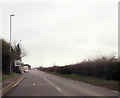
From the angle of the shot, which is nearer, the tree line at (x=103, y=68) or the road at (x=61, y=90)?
the road at (x=61, y=90)

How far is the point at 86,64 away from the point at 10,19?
1657 centimetres

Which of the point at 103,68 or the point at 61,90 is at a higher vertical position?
the point at 103,68

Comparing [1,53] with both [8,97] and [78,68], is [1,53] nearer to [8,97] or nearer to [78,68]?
[78,68]

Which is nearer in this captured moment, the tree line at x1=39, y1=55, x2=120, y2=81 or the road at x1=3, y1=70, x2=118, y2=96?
the road at x1=3, y1=70, x2=118, y2=96

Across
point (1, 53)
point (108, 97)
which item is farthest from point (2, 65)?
point (108, 97)

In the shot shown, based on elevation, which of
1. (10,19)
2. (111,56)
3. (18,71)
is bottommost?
(18,71)

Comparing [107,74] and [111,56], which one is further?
[111,56]

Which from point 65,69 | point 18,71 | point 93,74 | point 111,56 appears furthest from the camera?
point 18,71

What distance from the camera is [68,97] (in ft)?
39.6

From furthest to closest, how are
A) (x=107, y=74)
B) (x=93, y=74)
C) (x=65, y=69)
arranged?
(x=65, y=69)
(x=93, y=74)
(x=107, y=74)

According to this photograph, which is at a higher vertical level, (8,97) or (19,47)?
(19,47)

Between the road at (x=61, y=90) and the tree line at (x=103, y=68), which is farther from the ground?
the tree line at (x=103, y=68)

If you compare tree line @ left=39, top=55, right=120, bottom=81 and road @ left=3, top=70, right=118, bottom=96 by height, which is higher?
tree line @ left=39, top=55, right=120, bottom=81

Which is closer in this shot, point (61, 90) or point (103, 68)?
point (61, 90)
